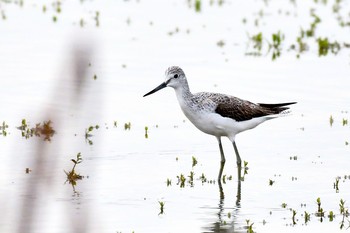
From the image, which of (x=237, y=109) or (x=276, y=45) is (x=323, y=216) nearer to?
(x=237, y=109)

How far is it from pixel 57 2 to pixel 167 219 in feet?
55.8

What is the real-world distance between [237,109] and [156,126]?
2783mm

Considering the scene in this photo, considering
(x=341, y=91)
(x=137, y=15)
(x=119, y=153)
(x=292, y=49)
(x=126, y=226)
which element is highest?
(x=137, y=15)

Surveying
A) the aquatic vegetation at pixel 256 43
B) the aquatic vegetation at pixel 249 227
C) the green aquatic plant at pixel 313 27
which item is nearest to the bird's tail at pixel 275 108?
the aquatic vegetation at pixel 249 227

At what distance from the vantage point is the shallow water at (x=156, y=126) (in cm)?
348

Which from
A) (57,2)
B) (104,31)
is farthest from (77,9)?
(104,31)

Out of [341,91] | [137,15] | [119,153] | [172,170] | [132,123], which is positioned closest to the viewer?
[172,170]

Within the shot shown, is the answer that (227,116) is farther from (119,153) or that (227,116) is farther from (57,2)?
(57,2)

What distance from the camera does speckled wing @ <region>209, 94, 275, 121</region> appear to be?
10.8m

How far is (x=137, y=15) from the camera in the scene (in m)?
24.0

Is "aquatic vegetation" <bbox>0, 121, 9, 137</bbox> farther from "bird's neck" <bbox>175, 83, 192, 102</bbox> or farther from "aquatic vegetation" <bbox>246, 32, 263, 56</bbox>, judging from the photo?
"aquatic vegetation" <bbox>246, 32, 263, 56</bbox>

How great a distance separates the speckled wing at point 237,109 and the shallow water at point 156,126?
0.67 metres

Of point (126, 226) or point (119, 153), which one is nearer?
point (126, 226)

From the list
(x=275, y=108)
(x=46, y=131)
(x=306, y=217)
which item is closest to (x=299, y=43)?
(x=275, y=108)
